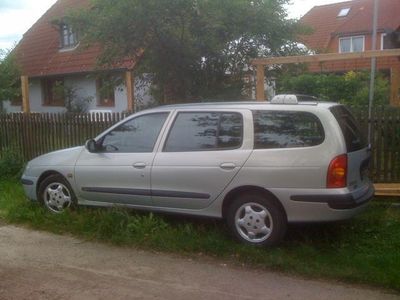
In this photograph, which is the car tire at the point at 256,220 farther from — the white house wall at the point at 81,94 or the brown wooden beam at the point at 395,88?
the white house wall at the point at 81,94

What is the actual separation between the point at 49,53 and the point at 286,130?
2144cm

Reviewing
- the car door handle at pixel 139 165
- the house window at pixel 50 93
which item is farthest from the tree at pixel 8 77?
the car door handle at pixel 139 165

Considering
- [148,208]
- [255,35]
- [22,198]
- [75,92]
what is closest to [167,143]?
[148,208]

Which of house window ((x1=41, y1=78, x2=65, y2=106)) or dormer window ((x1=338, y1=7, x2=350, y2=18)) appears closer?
house window ((x1=41, y1=78, x2=65, y2=106))

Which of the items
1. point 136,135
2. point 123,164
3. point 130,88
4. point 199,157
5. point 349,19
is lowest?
point 123,164

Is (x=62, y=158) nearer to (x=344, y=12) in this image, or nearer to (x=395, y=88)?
(x=395, y=88)

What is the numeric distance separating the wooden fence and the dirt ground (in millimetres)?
3423

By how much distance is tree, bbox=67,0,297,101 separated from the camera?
8.59 metres

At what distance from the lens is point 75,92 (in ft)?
74.5

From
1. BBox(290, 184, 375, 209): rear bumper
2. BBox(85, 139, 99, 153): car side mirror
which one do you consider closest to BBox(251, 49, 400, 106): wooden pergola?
BBox(290, 184, 375, 209): rear bumper

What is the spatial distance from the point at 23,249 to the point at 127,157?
1.58m

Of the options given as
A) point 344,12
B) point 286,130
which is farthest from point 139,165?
point 344,12

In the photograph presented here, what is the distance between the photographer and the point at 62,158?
23.1 ft

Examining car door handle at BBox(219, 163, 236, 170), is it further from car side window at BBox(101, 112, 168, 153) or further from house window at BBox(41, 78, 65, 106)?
house window at BBox(41, 78, 65, 106)
